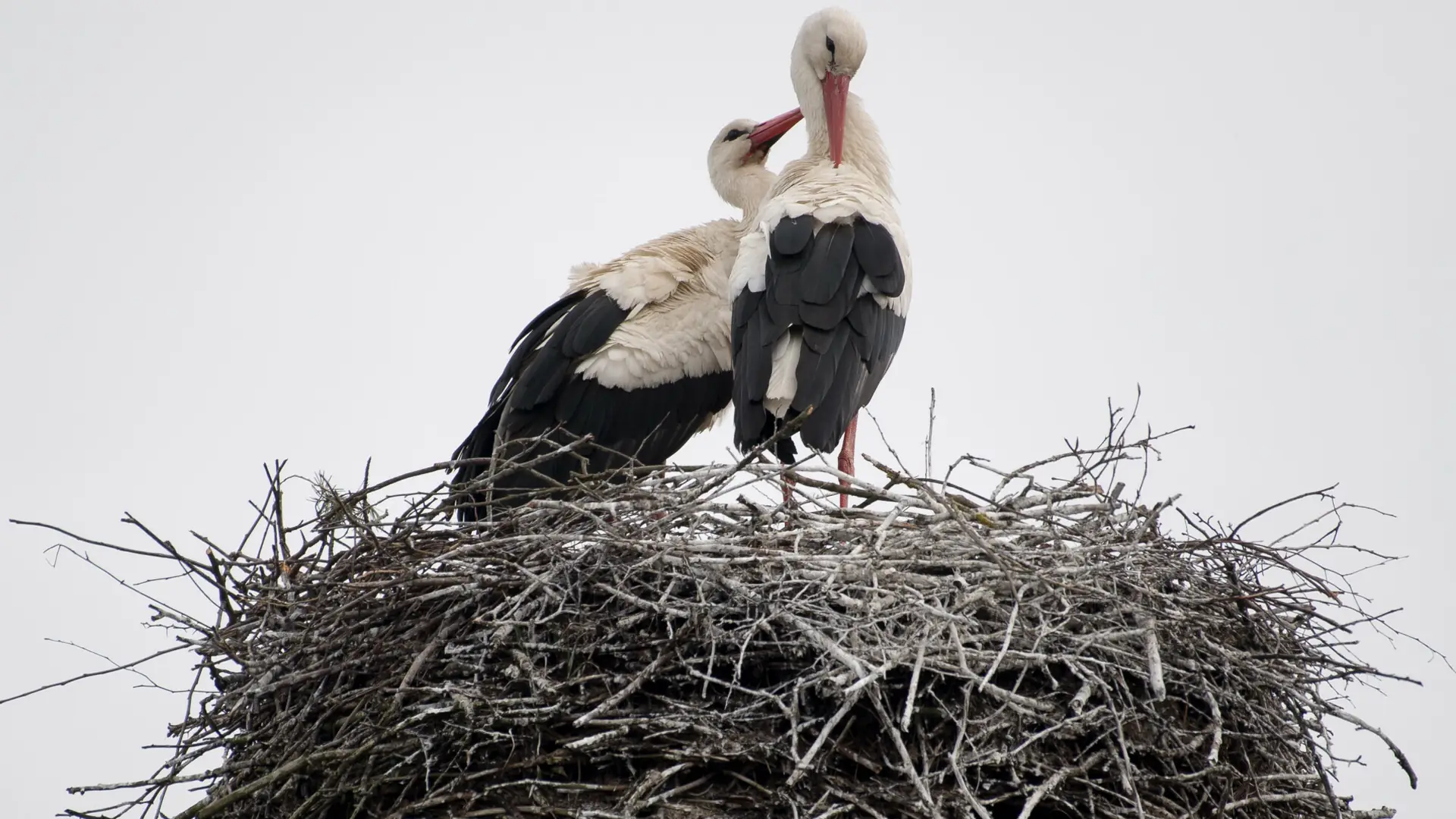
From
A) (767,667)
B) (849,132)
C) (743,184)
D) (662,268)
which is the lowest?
(767,667)

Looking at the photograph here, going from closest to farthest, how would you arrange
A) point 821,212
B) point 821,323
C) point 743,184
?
point 821,323, point 821,212, point 743,184

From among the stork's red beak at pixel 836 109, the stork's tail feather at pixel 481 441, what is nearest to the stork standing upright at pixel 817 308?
the stork's red beak at pixel 836 109

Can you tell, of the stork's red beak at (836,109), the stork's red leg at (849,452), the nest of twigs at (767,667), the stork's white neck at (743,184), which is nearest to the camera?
the nest of twigs at (767,667)

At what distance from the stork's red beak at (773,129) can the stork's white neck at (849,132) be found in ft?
1.51

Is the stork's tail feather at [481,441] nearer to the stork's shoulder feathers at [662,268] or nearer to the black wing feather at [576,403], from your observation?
the black wing feather at [576,403]

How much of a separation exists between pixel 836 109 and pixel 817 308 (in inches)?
49.2

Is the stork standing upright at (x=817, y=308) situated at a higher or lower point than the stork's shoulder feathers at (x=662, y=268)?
lower

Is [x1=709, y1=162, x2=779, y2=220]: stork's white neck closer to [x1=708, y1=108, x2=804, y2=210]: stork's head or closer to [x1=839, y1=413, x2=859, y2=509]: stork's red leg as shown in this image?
[x1=708, y1=108, x2=804, y2=210]: stork's head

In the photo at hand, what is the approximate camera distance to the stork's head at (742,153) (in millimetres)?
6082

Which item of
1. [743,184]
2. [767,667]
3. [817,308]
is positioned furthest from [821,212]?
[767,667]

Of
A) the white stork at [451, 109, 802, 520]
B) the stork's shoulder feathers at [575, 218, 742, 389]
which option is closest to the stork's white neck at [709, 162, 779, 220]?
the white stork at [451, 109, 802, 520]

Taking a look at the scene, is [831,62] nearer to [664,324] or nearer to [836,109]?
[836,109]

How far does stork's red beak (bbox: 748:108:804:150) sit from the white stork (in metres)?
0.72

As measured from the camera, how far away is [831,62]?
18.0 ft
